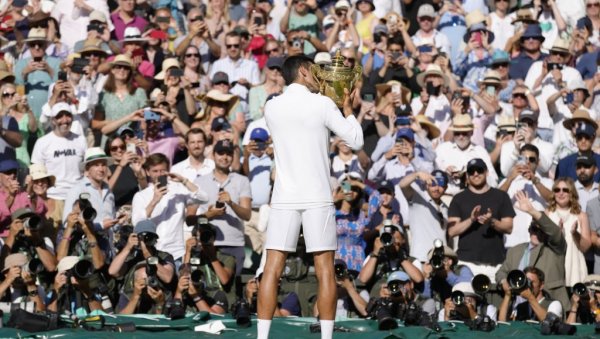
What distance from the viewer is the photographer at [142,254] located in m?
13.9

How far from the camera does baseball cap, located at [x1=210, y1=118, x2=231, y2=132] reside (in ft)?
52.9

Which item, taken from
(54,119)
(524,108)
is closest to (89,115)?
(54,119)

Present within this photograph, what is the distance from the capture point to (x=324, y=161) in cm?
996

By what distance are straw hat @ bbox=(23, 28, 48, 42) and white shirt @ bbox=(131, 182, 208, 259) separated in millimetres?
3496

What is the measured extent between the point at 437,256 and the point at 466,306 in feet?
2.39

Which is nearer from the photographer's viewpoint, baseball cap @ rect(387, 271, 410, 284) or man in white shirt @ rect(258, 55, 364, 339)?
man in white shirt @ rect(258, 55, 364, 339)

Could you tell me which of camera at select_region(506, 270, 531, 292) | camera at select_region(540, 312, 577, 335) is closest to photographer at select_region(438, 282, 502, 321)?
camera at select_region(506, 270, 531, 292)

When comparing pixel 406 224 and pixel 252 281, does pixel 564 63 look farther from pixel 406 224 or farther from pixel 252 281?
pixel 252 281

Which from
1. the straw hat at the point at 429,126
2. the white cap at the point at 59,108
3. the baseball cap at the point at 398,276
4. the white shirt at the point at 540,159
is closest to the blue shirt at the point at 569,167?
the white shirt at the point at 540,159

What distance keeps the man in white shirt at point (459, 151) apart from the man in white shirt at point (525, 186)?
0.98ft

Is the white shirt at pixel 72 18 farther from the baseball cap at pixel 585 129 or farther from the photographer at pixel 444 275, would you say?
the photographer at pixel 444 275

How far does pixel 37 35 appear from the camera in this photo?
57.8 ft

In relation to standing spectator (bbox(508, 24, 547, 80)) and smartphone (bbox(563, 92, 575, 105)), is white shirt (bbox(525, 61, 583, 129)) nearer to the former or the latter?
smartphone (bbox(563, 92, 575, 105))

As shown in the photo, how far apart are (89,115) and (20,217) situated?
9.20 feet
